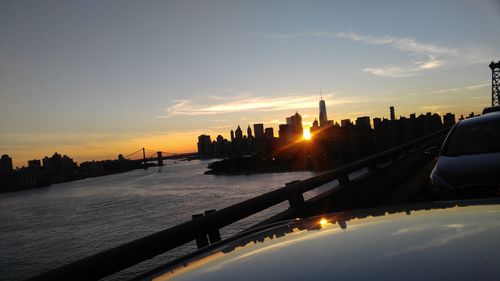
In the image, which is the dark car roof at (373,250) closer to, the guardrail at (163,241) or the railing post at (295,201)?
the guardrail at (163,241)

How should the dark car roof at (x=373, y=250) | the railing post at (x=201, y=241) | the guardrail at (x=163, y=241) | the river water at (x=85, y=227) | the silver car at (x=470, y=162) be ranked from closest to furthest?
the dark car roof at (x=373, y=250) → the guardrail at (x=163, y=241) → the railing post at (x=201, y=241) → the silver car at (x=470, y=162) → the river water at (x=85, y=227)

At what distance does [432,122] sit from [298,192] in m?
77.4

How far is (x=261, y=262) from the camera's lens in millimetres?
2281

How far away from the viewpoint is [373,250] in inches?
86.0

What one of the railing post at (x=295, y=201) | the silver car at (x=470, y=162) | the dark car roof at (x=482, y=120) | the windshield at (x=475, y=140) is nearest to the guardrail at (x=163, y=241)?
the railing post at (x=295, y=201)

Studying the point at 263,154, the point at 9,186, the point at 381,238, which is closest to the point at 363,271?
the point at 381,238

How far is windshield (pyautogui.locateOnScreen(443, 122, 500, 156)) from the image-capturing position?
6809mm

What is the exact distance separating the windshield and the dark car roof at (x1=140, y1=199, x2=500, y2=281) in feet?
13.4

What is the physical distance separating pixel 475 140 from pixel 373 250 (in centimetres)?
583

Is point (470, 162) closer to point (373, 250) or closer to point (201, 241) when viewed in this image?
point (201, 241)

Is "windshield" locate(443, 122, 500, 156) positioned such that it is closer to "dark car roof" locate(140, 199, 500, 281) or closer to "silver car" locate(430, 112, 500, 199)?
"silver car" locate(430, 112, 500, 199)

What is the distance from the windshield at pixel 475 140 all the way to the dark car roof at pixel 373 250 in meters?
4.07

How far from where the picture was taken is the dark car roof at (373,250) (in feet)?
5.87

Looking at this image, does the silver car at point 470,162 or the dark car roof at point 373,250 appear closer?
the dark car roof at point 373,250
